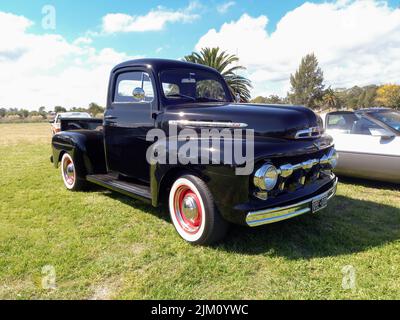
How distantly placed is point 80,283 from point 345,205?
12.1 feet

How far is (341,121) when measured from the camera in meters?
6.35

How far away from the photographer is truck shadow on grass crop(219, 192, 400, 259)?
335 cm

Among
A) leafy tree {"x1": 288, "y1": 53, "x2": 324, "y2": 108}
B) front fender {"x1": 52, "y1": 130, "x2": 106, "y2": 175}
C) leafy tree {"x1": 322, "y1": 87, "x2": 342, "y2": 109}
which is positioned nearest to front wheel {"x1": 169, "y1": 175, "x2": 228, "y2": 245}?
front fender {"x1": 52, "y1": 130, "x2": 106, "y2": 175}

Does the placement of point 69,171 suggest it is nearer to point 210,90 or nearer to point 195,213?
point 210,90

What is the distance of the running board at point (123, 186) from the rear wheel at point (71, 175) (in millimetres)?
445

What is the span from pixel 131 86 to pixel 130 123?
537mm

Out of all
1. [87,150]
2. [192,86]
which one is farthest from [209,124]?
[87,150]

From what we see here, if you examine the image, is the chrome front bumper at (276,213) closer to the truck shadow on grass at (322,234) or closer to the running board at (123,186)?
the truck shadow on grass at (322,234)

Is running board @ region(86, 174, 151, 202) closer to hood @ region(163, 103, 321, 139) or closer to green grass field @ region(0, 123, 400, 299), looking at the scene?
green grass field @ region(0, 123, 400, 299)

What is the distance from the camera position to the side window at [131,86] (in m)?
4.27

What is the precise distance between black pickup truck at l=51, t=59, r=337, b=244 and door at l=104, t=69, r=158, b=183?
1 cm

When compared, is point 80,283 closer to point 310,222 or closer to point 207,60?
point 310,222

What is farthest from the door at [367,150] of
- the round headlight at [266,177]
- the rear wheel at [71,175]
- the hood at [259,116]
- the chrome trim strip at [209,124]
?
the rear wheel at [71,175]
